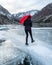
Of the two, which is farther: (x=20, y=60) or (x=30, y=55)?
(x=30, y=55)

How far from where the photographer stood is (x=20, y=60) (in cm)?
988

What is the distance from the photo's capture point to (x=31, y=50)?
11.9 metres

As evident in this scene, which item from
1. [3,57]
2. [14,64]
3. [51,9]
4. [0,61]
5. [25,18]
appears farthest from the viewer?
[51,9]

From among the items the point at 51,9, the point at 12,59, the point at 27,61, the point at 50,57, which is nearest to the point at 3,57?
the point at 12,59

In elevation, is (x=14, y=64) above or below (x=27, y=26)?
below

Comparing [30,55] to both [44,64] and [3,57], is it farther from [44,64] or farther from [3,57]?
[44,64]

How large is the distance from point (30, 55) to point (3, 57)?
122cm

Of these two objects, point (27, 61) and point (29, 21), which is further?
point (29, 21)

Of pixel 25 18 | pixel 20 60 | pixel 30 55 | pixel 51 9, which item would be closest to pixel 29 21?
pixel 25 18

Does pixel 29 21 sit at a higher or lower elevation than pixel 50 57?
higher

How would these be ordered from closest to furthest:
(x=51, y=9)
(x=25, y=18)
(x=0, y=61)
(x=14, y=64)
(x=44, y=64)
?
(x=44, y=64), (x=14, y=64), (x=0, y=61), (x=25, y=18), (x=51, y=9)

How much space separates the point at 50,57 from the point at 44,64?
87cm

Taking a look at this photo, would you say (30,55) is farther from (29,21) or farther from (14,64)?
(29,21)

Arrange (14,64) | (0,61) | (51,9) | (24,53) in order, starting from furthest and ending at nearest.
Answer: (51,9), (24,53), (0,61), (14,64)
